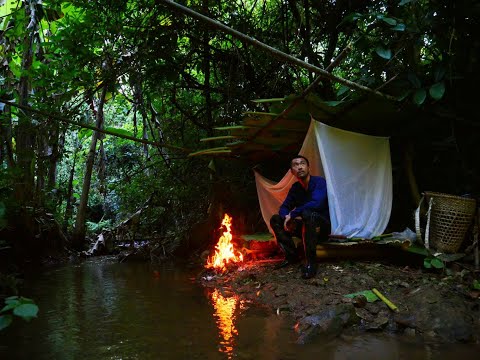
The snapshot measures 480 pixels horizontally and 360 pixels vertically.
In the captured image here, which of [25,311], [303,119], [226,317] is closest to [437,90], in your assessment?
[303,119]

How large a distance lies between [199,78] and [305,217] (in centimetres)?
590

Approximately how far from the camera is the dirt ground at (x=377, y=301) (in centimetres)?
314

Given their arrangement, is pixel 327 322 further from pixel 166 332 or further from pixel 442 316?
pixel 166 332

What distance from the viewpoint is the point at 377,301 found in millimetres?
3645

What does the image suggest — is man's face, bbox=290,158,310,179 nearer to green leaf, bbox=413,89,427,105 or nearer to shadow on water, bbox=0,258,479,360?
green leaf, bbox=413,89,427,105

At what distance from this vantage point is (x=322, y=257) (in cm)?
502

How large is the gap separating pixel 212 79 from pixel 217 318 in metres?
6.16

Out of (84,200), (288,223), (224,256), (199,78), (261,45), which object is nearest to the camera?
(261,45)

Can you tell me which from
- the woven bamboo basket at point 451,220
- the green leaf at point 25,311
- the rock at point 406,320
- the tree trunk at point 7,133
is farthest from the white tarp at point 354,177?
the tree trunk at point 7,133

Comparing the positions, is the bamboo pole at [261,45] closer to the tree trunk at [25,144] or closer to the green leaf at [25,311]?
the green leaf at [25,311]

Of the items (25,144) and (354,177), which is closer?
(354,177)

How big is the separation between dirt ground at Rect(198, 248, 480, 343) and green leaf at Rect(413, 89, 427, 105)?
69.2 inches

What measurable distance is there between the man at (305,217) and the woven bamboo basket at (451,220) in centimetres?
122

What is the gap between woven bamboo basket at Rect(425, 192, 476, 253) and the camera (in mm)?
4328
